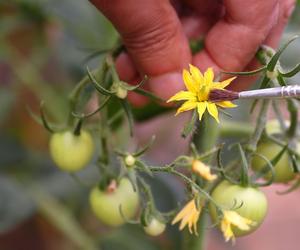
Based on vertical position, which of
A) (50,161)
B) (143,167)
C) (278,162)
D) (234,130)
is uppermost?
(143,167)

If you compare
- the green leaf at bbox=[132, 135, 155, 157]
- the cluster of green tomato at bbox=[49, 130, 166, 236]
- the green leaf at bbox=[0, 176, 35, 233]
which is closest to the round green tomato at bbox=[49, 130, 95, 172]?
the cluster of green tomato at bbox=[49, 130, 166, 236]

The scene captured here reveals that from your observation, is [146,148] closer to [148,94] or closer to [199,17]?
[148,94]

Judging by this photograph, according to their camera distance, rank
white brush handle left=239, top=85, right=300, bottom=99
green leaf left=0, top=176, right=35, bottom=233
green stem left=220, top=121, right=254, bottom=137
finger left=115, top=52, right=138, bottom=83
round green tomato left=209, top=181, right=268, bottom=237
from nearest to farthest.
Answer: white brush handle left=239, top=85, right=300, bottom=99 → round green tomato left=209, top=181, right=268, bottom=237 → finger left=115, top=52, right=138, bottom=83 → green stem left=220, top=121, right=254, bottom=137 → green leaf left=0, top=176, right=35, bottom=233

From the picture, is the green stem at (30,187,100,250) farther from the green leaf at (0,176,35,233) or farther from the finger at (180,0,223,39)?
the finger at (180,0,223,39)

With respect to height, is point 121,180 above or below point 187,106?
below

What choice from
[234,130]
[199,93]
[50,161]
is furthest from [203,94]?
[50,161]

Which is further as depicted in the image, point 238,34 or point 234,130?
point 234,130

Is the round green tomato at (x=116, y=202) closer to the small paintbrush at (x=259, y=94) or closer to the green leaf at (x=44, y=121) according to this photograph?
the green leaf at (x=44, y=121)
